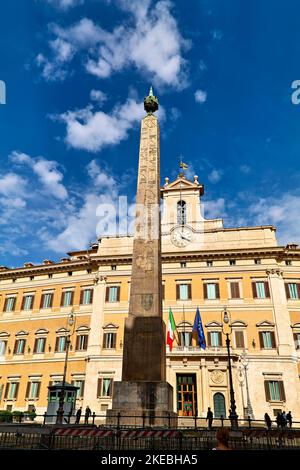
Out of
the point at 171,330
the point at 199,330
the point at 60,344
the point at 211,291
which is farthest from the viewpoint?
the point at 60,344

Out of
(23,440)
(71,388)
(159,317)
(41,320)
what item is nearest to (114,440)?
(23,440)

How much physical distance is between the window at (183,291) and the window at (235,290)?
316 centimetres

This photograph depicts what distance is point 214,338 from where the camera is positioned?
1044 inches

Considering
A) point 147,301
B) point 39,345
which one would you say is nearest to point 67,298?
point 39,345

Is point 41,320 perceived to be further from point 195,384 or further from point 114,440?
point 114,440

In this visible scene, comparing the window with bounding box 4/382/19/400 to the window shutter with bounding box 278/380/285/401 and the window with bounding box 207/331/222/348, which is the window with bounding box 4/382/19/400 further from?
the window shutter with bounding box 278/380/285/401

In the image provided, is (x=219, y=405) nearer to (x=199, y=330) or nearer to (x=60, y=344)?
(x=199, y=330)

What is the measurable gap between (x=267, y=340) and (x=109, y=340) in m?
11.6

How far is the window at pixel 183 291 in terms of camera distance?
2847cm

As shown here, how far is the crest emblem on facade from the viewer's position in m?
12.0

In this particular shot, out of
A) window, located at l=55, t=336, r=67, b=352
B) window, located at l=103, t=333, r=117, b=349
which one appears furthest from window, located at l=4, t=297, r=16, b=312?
window, located at l=103, t=333, r=117, b=349

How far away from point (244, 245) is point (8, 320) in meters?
21.0

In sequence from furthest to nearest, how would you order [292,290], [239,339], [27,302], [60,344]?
[27,302] → [60,344] → [292,290] → [239,339]

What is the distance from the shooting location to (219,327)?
87.5 ft
